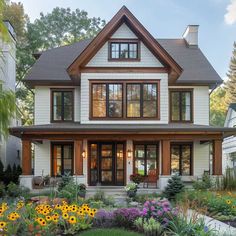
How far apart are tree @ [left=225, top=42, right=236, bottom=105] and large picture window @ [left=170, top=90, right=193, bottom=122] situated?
35149mm

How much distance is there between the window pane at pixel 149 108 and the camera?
18953mm

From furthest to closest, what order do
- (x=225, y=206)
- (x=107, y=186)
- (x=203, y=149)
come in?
(x=203, y=149), (x=107, y=186), (x=225, y=206)

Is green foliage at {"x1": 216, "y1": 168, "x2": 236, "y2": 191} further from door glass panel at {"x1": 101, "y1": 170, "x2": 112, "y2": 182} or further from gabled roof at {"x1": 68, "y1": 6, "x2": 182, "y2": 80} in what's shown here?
door glass panel at {"x1": 101, "y1": 170, "x2": 112, "y2": 182}

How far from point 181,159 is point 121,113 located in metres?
4.69

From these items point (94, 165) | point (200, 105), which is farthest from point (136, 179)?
point (200, 105)

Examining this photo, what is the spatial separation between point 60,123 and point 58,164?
239 centimetres

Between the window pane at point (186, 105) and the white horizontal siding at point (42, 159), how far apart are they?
8012mm

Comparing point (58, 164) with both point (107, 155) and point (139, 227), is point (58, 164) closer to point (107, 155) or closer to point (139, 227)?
point (107, 155)

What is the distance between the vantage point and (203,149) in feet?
67.5

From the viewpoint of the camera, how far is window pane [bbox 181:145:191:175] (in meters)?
20.5

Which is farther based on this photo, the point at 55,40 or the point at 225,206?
the point at 55,40

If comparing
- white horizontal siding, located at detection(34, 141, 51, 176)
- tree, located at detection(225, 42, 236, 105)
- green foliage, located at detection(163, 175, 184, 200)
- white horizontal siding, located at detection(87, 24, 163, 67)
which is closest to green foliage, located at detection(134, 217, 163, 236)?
green foliage, located at detection(163, 175, 184, 200)

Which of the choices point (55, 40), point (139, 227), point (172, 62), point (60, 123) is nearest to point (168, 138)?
point (172, 62)

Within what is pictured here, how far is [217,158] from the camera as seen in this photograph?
1750cm
